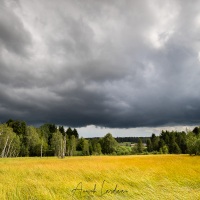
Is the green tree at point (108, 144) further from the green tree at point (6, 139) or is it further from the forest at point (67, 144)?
the green tree at point (6, 139)

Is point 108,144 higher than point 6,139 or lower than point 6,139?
lower

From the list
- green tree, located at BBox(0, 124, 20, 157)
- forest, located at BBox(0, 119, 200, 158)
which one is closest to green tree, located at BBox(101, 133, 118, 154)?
forest, located at BBox(0, 119, 200, 158)

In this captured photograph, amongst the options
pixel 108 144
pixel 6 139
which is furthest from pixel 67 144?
pixel 6 139

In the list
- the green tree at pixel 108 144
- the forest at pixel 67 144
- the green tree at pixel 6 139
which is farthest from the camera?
the green tree at pixel 108 144

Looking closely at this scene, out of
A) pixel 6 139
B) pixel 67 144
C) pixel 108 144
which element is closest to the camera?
pixel 6 139

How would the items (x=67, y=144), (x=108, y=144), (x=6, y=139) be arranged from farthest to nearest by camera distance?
(x=108, y=144), (x=67, y=144), (x=6, y=139)

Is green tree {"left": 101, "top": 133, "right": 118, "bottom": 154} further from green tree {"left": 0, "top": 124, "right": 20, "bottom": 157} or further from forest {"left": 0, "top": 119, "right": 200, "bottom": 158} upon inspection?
green tree {"left": 0, "top": 124, "right": 20, "bottom": 157}

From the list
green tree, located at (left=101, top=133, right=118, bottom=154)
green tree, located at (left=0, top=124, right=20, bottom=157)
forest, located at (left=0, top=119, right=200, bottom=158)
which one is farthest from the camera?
green tree, located at (left=101, top=133, right=118, bottom=154)

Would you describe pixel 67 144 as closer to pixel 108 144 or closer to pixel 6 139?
pixel 108 144

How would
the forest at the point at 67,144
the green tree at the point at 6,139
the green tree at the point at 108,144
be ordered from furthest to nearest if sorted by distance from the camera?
the green tree at the point at 108,144
the forest at the point at 67,144
the green tree at the point at 6,139

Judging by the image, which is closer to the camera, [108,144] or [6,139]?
[6,139]

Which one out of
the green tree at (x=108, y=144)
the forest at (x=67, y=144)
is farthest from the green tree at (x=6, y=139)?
the green tree at (x=108, y=144)

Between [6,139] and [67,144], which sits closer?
[6,139]

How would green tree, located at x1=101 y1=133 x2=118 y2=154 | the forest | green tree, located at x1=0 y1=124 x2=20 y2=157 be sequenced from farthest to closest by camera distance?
green tree, located at x1=101 y1=133 x2=118 y2=154 < the forest < green tree, located at x1=0 y1=124 x2=20 y2=157
